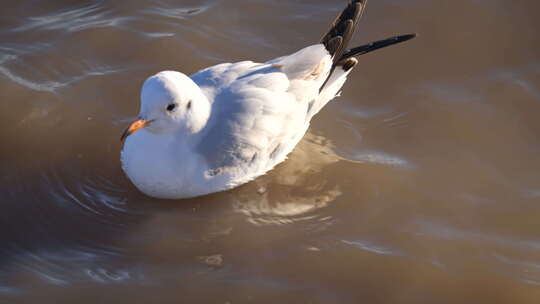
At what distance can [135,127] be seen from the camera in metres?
4.22

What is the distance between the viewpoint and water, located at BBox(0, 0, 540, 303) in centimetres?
420

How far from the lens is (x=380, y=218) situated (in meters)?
4.73

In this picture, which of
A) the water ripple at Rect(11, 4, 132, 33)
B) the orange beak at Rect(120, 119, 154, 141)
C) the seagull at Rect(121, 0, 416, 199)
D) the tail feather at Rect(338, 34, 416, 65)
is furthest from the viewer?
the water ripple at Rect(11, 4, 132, 33)

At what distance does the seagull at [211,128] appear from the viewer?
4414mm

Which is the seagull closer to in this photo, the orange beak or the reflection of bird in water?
the orange beak

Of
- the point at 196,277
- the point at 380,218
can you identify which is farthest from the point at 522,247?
the point at 196,277

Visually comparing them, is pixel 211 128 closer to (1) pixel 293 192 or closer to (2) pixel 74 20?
(1) pixel 293 192

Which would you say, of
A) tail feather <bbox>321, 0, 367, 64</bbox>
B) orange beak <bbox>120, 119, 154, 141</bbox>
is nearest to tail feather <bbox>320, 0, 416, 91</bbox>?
tail feather <bbox>321, 0, 367, 64</bbox>

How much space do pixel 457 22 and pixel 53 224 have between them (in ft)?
13.8

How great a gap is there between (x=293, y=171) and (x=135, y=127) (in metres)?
1.51

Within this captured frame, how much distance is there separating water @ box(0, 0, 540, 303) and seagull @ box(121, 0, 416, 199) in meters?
0.24

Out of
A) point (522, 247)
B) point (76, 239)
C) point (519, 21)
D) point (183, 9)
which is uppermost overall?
point (183, 9)

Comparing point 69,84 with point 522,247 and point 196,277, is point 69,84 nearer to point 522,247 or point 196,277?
point 196,277

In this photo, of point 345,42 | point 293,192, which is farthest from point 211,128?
point 345,42
